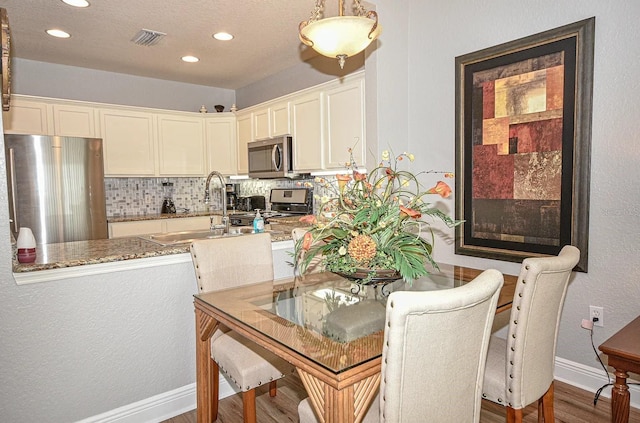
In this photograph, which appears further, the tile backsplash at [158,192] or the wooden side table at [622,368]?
the tile backsplash at [158,192]

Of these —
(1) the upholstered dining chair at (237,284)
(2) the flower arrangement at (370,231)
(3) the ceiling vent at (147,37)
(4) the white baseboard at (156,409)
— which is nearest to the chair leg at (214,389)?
(1) the upholstered dining chair at (237,284)

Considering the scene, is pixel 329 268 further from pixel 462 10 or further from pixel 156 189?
pixel 156 189

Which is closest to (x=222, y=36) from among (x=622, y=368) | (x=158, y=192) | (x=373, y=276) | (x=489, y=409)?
(x=158, y=192)

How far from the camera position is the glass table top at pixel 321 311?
1.19 meters

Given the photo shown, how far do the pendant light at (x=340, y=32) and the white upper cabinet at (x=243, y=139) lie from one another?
3109 millimetres

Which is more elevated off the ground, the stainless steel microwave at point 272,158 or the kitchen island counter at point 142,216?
the stainless steel microwave at point 272,158

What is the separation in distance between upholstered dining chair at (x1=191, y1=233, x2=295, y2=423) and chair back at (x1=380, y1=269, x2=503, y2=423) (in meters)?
0.77

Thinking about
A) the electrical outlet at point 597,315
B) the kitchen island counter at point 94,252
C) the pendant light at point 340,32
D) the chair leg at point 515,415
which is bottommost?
the chair leg at point 515,415

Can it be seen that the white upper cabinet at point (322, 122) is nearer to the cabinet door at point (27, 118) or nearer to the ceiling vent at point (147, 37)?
the ceiling vent at point (147, 37)

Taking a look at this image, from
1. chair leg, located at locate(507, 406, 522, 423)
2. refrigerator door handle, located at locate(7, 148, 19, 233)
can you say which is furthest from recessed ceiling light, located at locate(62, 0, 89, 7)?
chair leg, located at locate(507, 406, 522, 423)

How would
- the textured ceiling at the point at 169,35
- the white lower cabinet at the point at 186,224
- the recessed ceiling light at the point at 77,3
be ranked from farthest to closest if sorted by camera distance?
the white lower cabinet at the point at 186,224 → the textured ceiling at the point at 169,35 → the recessed ceiling light at the point at 77,3

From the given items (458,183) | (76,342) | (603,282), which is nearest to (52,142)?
(76,342)

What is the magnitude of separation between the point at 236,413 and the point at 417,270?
4.37ft

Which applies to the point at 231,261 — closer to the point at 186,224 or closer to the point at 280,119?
the point at 280,119
